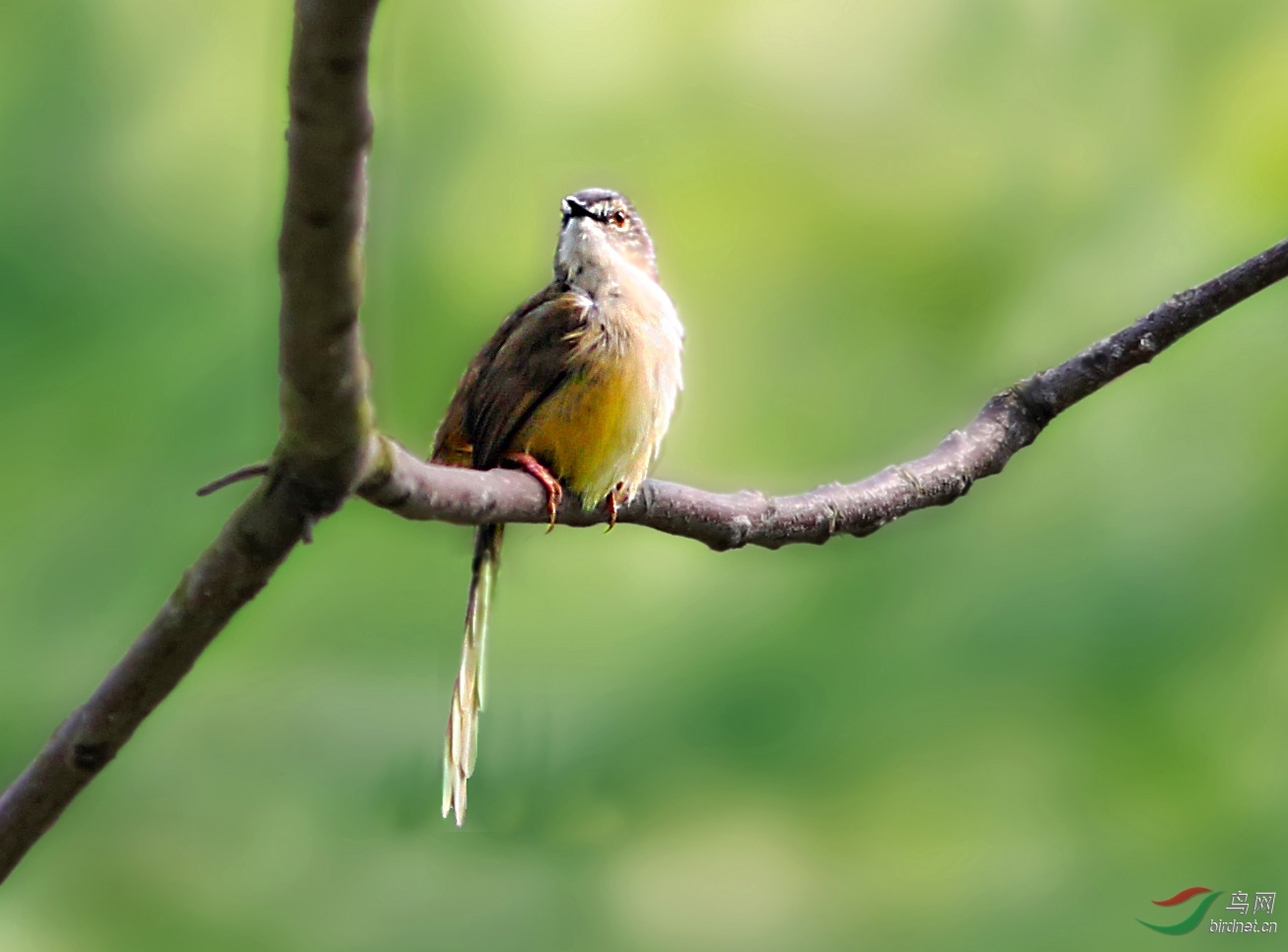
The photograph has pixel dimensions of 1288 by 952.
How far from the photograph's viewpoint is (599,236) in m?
2.67

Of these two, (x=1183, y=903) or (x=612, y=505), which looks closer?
(x=612, y=505)

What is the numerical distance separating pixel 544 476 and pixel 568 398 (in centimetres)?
30

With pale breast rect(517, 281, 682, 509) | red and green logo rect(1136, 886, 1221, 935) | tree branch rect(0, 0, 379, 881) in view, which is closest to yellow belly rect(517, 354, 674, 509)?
pale breast rect(517, 281, 682, 509)

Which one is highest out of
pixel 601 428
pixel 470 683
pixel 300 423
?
pixel 601 428

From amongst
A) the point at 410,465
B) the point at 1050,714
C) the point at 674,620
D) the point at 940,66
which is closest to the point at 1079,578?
the point at 1050,714

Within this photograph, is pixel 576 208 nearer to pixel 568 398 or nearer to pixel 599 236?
pixel 599 236

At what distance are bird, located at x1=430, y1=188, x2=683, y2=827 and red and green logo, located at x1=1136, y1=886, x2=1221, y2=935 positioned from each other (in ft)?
5.83

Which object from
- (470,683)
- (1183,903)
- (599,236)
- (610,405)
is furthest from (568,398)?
(1183,903)

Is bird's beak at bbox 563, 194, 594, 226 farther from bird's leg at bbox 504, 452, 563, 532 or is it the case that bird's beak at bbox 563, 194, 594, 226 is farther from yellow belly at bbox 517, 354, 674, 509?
bird's leg at bbox 504, 452, 563, 532

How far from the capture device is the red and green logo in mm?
3178

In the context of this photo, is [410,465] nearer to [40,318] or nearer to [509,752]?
[509,752]
